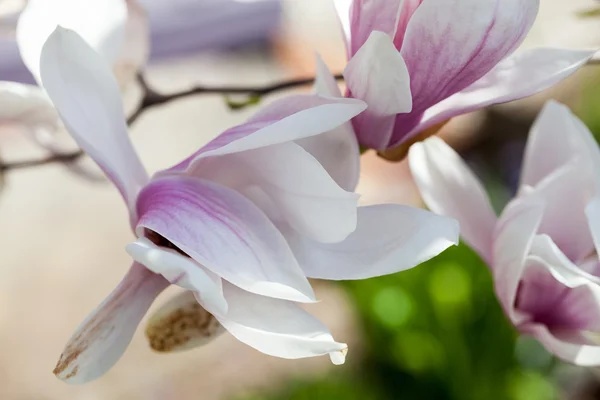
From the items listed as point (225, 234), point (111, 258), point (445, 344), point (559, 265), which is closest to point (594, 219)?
point (559, 265)

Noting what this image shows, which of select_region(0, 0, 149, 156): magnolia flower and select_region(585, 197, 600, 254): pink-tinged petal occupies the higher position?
select_region(0, 0, 149, 156): magnolia flower

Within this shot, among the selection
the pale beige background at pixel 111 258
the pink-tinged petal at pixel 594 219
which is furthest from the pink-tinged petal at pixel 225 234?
the pale beige background at pixel 111 258

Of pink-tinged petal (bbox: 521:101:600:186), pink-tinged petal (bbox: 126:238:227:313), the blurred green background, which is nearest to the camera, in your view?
pink-tinged petal (bbox: 126:238:227:313)

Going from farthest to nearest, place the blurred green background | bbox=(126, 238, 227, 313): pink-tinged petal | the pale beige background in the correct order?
the pale beige background → the blurred green background → bbox=(126, 238, 227, 313): pink-tinged petal

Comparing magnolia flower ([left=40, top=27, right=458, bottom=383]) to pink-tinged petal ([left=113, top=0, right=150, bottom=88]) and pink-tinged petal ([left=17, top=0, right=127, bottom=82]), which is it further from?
pink-tinged petal ([left=113, top=0, right=150, bottom=88])

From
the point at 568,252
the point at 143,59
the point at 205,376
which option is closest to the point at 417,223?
the point at 568,252

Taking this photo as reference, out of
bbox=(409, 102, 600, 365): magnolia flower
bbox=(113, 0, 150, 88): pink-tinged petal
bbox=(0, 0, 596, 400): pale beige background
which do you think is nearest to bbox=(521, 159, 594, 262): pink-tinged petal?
bbox=(409, 102, 600, 365): magnolia flower

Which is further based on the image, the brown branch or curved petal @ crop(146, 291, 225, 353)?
the brown branch

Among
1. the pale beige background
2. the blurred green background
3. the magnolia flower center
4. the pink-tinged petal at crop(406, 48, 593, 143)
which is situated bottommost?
the pale beige background
